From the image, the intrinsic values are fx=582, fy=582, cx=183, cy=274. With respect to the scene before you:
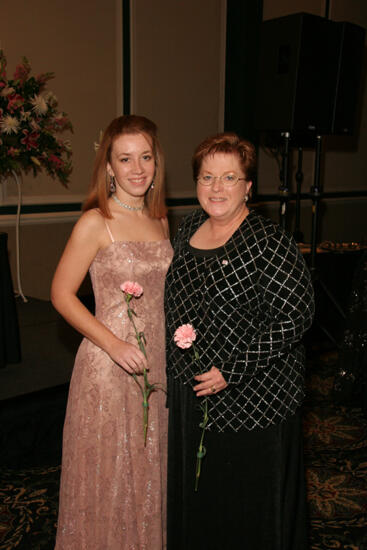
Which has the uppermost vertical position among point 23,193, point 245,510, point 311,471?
point 23,193

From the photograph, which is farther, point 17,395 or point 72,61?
point 72,61

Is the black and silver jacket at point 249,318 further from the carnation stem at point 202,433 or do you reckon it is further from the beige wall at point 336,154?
the beige wall at point 336,154

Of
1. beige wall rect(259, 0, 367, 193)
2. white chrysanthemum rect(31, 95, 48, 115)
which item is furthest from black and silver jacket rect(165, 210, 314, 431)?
beige wall rect(259, 0, 367, 193)

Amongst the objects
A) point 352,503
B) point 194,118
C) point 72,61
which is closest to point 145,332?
point 352,503

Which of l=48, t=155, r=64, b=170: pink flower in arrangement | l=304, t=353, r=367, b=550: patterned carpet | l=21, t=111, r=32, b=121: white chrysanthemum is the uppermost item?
l=21, t=111, r=32, b=121: white chrysanthemum

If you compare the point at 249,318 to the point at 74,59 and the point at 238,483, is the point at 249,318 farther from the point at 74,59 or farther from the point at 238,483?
the point at 74,59

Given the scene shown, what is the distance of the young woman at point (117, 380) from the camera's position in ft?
5.76

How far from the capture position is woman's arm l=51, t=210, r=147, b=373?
1665 mm

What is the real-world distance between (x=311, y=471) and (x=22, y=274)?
2.68 meters

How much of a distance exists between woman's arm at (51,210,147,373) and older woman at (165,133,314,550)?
0.20m

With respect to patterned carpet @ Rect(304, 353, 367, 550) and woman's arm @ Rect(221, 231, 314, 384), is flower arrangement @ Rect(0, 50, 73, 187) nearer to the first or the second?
patterned carpet @ Rect(304, 353, 367, 550)

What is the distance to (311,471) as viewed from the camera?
9.36 ft

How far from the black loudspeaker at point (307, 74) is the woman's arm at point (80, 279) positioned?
2.44 m

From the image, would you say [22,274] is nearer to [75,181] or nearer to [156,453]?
[75,181]
